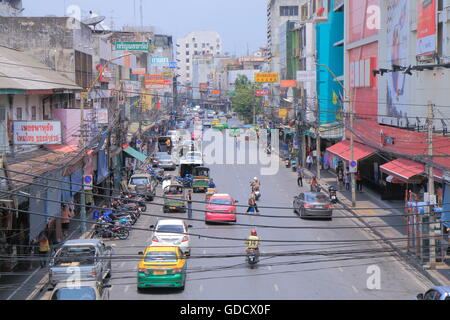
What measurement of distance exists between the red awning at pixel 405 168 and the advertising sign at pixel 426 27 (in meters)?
4.89

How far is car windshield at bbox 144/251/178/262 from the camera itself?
21906mm

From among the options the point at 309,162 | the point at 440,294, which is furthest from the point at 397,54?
the point at 309,162

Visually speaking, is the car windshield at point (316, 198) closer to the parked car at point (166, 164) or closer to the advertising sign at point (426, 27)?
the advertising sign at point (426, 27)

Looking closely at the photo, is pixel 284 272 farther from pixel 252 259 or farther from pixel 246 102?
pixel 246 102

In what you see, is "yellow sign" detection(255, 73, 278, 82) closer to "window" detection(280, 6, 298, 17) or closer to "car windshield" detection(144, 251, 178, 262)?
"window" detection(280, 6, 298, 17)

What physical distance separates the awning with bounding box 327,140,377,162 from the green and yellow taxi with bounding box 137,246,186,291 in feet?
69.9

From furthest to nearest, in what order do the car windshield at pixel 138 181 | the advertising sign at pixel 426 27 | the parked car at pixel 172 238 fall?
the car windshield at pixel 138 181, the advertising sign at pixel 426 27, the parked car at pixel 172 238

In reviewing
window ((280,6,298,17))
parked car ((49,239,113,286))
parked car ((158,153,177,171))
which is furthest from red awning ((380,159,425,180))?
window ((280,6,298,17))

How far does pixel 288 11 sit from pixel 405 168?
3989 inches

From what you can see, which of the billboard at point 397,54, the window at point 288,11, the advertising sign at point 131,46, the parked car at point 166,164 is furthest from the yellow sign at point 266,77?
the billboard at point 397,54

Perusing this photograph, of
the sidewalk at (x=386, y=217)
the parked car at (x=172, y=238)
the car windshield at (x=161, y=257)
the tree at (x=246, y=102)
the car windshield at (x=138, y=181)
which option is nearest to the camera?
the car windshield at (x=161, y=257)

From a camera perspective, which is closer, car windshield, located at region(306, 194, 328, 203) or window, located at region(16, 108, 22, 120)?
window, located at region(16, 108, 22, 120)

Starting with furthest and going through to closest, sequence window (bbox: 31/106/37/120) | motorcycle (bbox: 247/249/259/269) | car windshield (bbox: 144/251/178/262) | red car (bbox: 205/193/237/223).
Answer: red car (bbox: 205/193/237/223) < window (bbox: 31/106/37/120) < motorcycle (bbox: 247/249/259/269) < car windshield (bbox: 144/251/178/262)

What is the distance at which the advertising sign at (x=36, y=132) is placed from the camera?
28.7 metres
